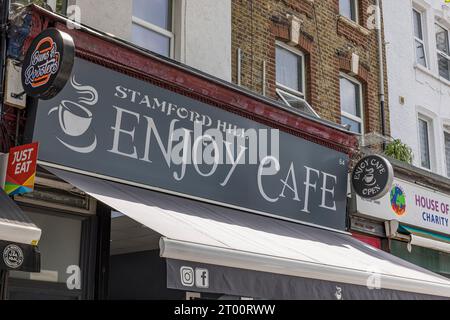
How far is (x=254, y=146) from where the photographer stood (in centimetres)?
959

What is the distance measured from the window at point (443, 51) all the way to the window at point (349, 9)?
11.0ft

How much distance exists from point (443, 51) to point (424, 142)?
2.72 m

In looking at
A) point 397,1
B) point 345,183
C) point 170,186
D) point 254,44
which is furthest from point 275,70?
point 397,1

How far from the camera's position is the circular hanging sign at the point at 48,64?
6.51 metres

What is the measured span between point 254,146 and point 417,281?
9.31ft

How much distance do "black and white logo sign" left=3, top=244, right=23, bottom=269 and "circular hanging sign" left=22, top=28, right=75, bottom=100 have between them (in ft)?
5.35

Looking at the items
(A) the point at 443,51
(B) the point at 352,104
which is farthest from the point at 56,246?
(A) the point at 443,51

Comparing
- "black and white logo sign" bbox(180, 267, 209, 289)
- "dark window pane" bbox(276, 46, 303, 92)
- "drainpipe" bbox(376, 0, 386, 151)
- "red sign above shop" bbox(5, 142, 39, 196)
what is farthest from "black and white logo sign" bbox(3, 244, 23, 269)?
"drainpipe" bbox(376, 0, 386, 151)

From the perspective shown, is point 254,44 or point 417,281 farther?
point 254,44

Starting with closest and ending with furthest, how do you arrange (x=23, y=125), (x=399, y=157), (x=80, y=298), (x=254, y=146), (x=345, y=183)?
(x=23, y=125), (x=80, y=298), (x=254, y=146), (x=345, y=183), (x=399, y=157)

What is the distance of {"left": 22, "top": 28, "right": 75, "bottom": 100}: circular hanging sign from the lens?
6508 mm

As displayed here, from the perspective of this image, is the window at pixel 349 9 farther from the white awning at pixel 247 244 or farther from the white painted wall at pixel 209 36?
the white awning at pixel 247 244

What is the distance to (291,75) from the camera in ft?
40.7

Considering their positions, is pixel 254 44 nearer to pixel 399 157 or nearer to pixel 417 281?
pixel 399 157
